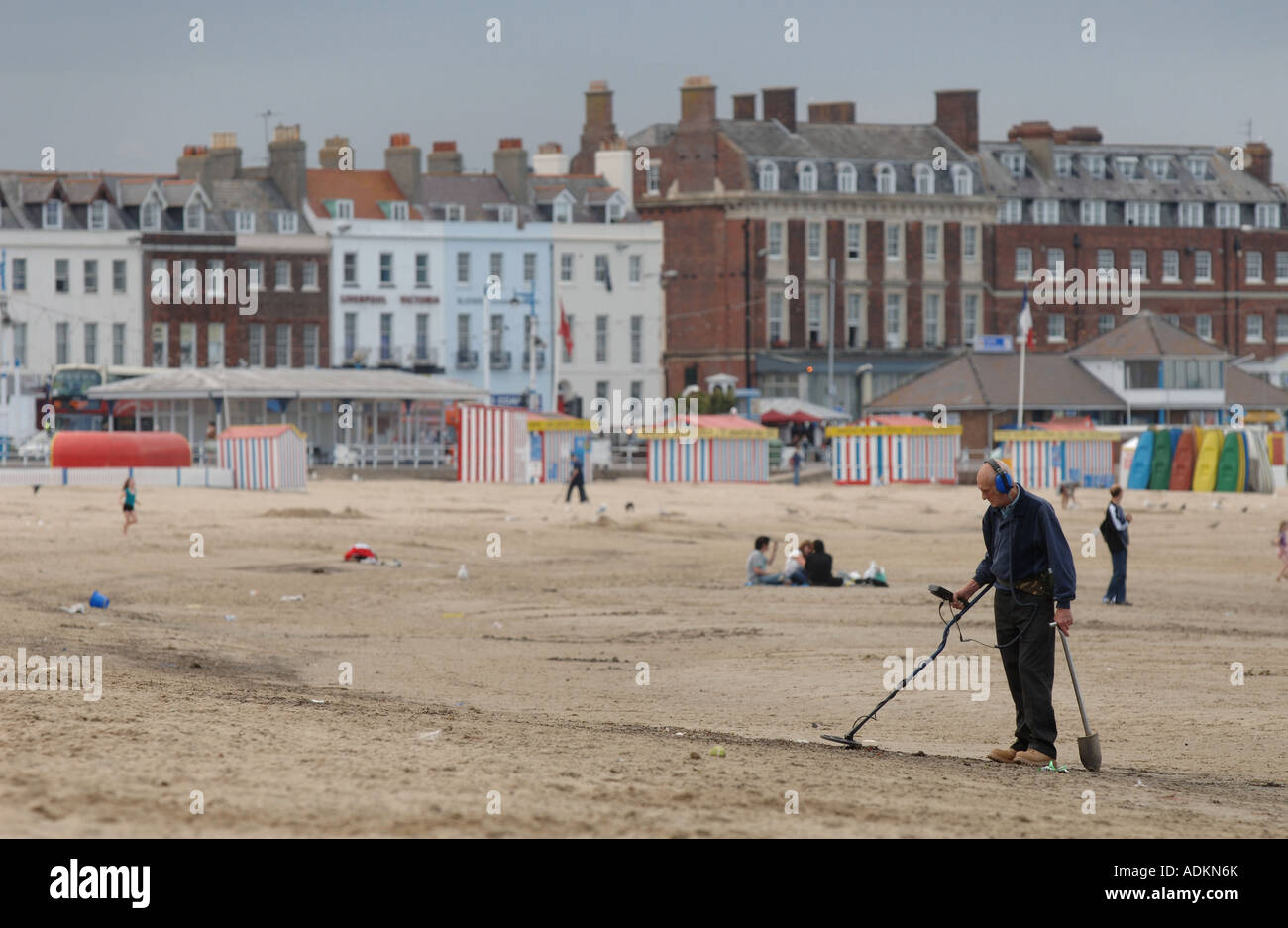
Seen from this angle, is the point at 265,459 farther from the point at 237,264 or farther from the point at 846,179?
the point at 846,179

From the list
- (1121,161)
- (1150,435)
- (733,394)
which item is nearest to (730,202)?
(733,394)

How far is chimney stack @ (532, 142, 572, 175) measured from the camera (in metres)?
88.6

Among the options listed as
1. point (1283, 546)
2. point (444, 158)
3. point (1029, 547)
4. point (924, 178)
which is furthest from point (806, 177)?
point (1029, 547)

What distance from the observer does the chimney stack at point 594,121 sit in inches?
3492

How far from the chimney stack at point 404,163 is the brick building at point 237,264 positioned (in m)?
4.76

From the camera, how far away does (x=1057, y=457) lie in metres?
57.3

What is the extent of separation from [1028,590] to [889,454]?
4599cm

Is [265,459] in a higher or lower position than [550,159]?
lower

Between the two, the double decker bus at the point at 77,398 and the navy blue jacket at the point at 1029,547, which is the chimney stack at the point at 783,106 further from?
the navy blue jacket at the point at 1029,547

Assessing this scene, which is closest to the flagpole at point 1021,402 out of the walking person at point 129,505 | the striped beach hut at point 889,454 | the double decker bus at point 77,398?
the striped beach hut at point 889,454

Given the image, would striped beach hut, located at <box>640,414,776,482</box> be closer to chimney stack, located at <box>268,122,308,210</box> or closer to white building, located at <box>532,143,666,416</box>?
white building, located at <box>532,143,666,416</box>

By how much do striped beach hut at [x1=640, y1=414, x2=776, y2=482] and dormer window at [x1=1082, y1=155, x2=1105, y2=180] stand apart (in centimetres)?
4010

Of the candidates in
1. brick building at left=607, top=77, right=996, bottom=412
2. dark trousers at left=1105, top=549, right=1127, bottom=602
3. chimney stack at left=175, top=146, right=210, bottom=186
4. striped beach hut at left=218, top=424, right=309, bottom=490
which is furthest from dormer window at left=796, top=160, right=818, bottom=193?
dark trousers at left=1105, top=549, right=1127, bottom=602
